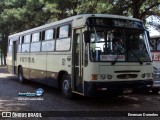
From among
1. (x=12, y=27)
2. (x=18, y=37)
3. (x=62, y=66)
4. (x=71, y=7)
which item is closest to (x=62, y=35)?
(x=62, y=66)

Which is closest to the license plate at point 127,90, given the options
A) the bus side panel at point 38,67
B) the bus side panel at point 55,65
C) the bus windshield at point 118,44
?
the bus windshield at point 118,44

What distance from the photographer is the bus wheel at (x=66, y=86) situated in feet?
40.7

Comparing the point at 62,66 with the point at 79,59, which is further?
the point at 62,66

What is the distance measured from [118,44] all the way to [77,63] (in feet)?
5.19

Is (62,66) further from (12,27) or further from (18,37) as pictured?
(12,27)

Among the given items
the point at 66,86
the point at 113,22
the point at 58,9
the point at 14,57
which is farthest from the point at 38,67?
the point at 58,9

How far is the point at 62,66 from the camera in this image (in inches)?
512

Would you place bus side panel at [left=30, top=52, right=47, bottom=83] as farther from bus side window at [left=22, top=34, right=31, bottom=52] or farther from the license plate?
the license plate

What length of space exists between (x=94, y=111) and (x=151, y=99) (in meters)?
3.43

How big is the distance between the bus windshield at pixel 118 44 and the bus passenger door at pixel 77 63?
0.74m

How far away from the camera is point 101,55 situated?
10781mm

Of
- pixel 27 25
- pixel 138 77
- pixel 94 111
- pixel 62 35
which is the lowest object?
pixel 94 111

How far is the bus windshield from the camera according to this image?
10844 mm

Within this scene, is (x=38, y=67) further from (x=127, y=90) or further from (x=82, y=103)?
(x=127, y=90)
